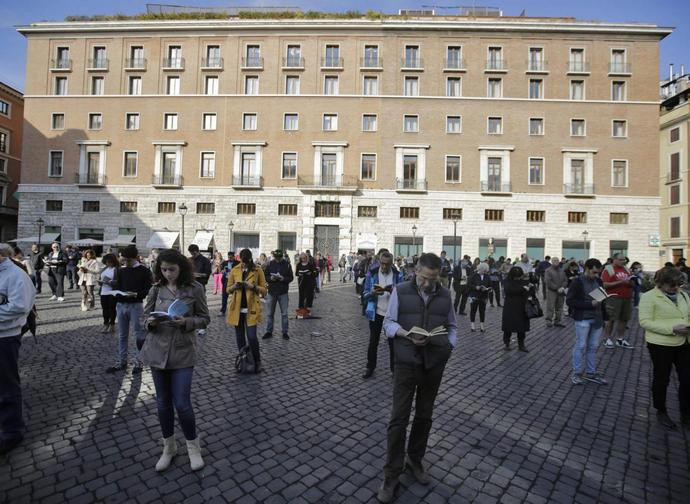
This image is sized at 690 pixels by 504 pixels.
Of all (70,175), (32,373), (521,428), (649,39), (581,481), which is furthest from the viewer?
(70,175)

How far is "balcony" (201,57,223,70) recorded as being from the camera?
3331cm

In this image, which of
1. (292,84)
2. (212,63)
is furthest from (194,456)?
(212,63)

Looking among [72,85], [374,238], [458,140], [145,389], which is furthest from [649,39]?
[72,85]

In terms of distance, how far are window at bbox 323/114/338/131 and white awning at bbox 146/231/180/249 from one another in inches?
663

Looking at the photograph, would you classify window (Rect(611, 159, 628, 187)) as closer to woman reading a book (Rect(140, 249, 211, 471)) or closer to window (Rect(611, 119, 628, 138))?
window (Rect(611, 119, 628, 138))

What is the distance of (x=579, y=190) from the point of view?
31.2m

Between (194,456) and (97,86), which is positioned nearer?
(194,456)

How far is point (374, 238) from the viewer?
A: 3181cm

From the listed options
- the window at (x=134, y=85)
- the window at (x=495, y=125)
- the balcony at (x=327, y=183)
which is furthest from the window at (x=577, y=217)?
the window at (x=134, y=85)

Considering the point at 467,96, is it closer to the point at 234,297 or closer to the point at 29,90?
the point at 234,297

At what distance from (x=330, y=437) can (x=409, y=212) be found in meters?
29.4

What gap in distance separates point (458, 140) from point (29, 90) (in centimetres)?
4090

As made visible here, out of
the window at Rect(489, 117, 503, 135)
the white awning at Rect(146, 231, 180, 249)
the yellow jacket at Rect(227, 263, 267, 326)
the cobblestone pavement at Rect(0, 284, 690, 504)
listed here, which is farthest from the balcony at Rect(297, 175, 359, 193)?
the yellow jacket at Rect(227, 263, 267, 326)

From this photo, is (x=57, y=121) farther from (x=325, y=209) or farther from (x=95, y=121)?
(x=325, y=209)
